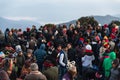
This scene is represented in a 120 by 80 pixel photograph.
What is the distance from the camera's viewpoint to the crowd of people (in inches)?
589

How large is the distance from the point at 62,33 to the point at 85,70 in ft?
22.1

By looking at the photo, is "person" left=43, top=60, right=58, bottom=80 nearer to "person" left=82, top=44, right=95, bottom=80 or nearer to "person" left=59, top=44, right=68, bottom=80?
"person" left=59, top=44, right=68, bottom=80

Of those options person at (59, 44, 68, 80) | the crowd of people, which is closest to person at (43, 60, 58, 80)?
the crowd of people

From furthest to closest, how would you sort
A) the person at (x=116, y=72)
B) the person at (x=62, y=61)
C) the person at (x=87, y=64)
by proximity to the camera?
the person at (x=87, y=64) → the person at (x=62, y=61) → the person at (x=116, y=72)

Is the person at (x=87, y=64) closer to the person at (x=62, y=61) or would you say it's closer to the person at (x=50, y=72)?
the person at (x=62, y=61)

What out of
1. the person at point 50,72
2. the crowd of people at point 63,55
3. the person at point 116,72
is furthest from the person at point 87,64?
the person at point 50,72

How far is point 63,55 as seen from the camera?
61.6 ft

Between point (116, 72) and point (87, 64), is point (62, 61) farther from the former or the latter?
point (116, 72)

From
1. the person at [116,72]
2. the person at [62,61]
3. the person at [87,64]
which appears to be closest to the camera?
the person at [116,72]

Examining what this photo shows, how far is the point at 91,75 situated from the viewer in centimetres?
1903

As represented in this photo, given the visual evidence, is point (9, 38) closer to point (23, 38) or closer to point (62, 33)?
point (23, 38)

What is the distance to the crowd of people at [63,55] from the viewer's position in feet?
49.1

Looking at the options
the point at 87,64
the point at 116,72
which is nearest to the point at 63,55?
the point at 87,64

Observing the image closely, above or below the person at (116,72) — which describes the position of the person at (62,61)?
below
